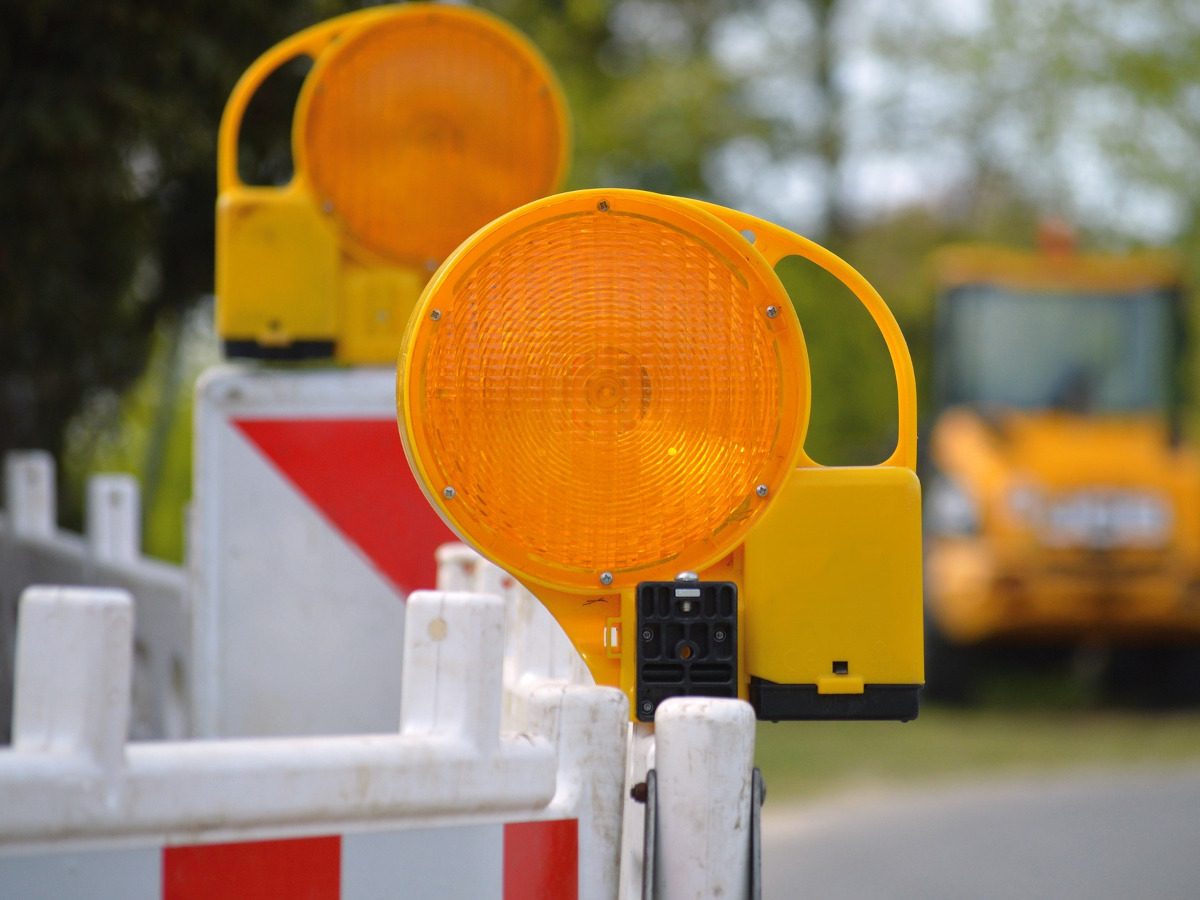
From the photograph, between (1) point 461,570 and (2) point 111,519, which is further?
(2) point 111,519

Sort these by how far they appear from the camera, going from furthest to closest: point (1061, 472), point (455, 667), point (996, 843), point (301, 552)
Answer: point (1061, 472) < point (996, 843) < point (301, 552) < point (455, 667)

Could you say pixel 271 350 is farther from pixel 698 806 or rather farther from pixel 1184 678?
pixel 1184 678

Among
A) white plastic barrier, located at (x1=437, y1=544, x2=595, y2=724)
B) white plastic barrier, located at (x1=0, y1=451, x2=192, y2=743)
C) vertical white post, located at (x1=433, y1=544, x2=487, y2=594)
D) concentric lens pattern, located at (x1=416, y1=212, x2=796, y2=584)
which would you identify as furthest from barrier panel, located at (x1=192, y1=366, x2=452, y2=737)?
concentric lens pattern, located at (x1=416, y1=212, x2=796, y2=584)

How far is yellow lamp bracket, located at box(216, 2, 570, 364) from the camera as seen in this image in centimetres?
250

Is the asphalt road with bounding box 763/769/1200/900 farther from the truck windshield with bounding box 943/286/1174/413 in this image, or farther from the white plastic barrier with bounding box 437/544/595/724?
the truck windshield with bounding box 943/286/1174/413

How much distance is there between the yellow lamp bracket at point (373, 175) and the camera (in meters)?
2.50

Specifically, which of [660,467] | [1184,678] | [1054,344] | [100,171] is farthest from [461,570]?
[1054,344]

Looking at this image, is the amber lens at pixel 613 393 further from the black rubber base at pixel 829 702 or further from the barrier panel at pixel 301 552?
the barrier panel at pixel 301 552

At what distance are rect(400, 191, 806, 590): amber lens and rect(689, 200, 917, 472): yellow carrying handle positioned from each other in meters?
0.07

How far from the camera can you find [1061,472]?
817 centimetres

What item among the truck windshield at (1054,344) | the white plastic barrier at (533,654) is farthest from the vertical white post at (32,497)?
the truck windshield at (1054,344)

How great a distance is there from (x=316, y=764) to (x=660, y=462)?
17.2 inches

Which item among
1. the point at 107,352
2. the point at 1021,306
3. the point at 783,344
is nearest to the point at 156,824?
the point at 783,344

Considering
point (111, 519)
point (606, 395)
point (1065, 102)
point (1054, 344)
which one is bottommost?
point (111, 519)
